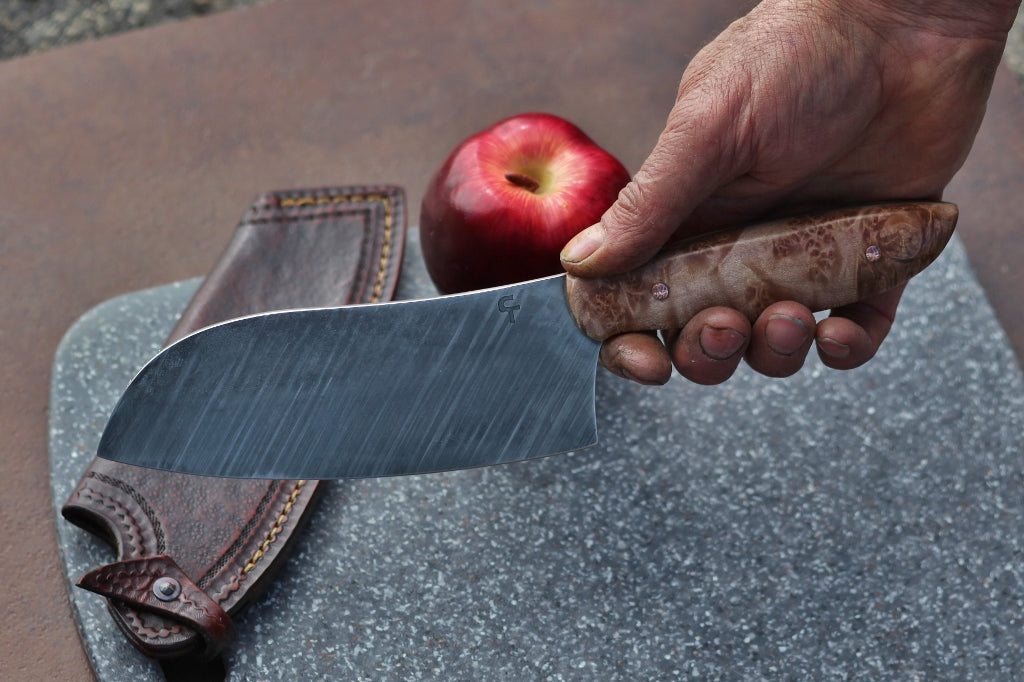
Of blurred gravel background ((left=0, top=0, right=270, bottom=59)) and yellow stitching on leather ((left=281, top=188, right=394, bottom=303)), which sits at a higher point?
blurred gravel background ((left=0, top=0, right=270, bottom=59))

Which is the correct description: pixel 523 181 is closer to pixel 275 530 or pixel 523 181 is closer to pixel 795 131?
pixel 795 131

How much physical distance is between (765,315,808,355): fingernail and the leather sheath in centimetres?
37

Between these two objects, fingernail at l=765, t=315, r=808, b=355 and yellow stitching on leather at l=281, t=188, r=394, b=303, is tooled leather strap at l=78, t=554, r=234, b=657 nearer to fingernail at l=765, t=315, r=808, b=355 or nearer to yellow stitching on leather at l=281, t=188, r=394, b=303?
yellow stitching on leather at l=281, t=188, r=394, b=303

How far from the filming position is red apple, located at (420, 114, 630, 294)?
0.78 meters

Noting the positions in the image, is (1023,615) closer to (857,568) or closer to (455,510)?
(857,568)

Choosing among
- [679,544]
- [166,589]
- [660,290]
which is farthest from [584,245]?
[166,589]

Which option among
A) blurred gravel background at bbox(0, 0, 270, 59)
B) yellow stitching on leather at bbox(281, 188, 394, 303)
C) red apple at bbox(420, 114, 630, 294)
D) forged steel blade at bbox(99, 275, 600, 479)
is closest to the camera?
forged steel blade at bbox(99, 275, 600, 479)

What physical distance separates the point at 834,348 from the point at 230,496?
48cm

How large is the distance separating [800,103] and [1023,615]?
0.44m

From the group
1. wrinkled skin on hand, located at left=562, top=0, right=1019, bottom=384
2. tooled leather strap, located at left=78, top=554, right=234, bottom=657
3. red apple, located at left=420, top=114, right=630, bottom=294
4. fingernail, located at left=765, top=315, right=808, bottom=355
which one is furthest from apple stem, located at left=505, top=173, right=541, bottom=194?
Result: tooled leather strap, located at left=78, top=554, right=234, bottom=657

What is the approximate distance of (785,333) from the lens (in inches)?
26.0

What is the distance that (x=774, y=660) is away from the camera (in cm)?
73

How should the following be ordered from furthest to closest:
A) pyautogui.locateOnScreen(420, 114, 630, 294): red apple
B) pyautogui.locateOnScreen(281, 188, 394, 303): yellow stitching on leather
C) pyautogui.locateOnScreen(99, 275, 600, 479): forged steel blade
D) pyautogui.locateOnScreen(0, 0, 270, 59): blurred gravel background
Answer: pyautogui.locateOnScreen(0, 0, 270, 59): blurred gravel background
pyautogui.locateOnScreen(281, 188, 394, 303): yellow stitching on leather
pyautogui.locateOnScreen(420, 114, 630, 294): red apple
pyautogui.locateOnScreen(99, 275, 600, 479): forged steel blade

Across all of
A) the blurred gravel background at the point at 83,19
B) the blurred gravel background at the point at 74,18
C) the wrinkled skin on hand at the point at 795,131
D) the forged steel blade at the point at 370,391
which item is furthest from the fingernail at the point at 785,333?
the blurred gravel background at the point at 74,18
